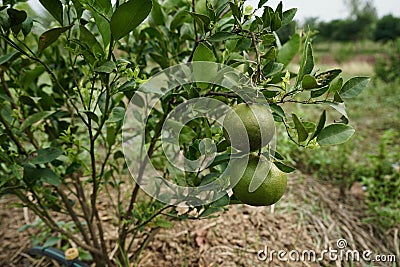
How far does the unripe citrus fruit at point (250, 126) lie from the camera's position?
0.40 metres

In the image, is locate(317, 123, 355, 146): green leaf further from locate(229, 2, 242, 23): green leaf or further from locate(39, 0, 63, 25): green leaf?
locate(39, 0, 63, 25): green leaf

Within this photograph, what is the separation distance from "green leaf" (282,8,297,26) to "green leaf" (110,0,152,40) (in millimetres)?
198

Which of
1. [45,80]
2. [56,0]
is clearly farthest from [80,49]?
[45,80]

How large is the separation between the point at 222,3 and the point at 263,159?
0.25 m

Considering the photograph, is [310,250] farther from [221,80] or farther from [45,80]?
[45,80]

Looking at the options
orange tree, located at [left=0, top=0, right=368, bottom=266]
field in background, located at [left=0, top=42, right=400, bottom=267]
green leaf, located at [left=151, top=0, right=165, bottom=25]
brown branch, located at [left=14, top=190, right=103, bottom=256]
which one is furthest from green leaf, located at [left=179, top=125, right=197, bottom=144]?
field in background, located at [left=0, top=42, right=400, bottom=267]

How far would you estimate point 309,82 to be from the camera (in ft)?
1.30

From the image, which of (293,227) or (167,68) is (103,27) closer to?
(167,68)

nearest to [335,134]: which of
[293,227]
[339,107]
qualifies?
[339,107]

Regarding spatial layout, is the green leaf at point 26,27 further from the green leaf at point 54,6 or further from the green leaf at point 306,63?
the green leaf at point 306,63

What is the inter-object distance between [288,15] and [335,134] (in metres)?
0.18

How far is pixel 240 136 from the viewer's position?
1.35 feet

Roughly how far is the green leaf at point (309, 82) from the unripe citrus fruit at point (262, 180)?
10cm

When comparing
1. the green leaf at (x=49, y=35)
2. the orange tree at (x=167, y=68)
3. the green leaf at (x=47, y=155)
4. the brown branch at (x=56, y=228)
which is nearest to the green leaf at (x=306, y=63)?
the orange tree at (x=167, y=68)
